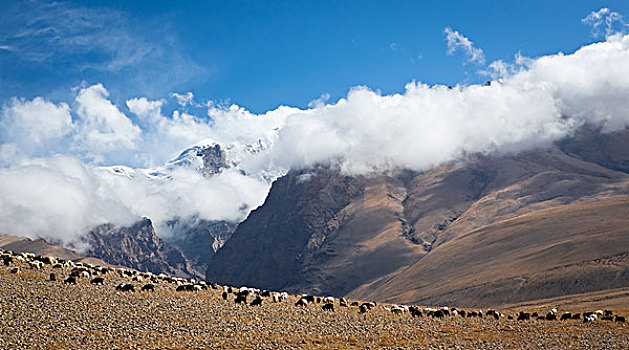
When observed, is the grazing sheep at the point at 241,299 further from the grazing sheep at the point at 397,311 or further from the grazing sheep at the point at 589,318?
the grazing sheep at the point at 589,318

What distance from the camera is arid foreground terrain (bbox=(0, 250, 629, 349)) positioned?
34719mm

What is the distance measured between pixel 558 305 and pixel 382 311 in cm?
13477

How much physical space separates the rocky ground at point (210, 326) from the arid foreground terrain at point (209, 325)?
0.22 ft

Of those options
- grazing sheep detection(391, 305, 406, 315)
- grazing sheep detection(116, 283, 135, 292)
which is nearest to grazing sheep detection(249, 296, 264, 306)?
grazing sheep detection(116, 283, 135, 292)

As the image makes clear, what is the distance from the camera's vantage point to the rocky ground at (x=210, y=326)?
34.6m

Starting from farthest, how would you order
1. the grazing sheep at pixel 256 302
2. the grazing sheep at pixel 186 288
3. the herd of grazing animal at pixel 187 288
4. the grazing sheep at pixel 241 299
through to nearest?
the grazing sheep at pixel 186 288 → the herd of grazing animal at pixel 187 288 → the grazing sheep at pixel 241 299 → the grazing sheep at pixel 256 302

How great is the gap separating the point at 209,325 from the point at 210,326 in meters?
0.37

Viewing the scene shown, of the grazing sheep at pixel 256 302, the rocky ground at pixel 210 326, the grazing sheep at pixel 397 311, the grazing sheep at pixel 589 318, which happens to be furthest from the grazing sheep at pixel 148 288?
the grazing sheep at pixel 589 318

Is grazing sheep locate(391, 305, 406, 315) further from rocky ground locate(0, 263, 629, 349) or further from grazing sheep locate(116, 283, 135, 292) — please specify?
grazing sheep locate(116, 283, 135, 292)

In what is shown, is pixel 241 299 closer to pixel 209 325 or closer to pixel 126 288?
pixel 126 288

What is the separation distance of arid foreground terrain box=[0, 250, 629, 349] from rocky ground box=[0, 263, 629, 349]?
0.07 m

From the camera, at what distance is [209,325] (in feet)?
133

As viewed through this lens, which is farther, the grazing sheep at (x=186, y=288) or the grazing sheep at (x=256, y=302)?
the grazing sheep at (x=186, y=288)

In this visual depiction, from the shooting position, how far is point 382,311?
62.0 meters
